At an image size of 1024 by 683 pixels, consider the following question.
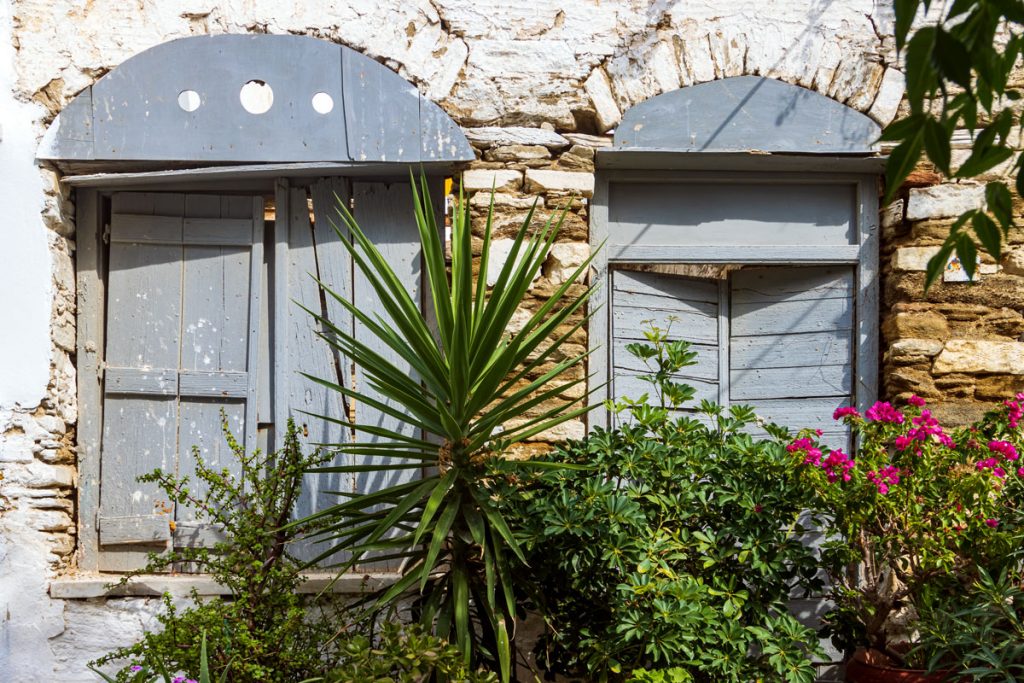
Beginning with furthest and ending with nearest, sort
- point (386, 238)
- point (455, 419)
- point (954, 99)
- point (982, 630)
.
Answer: point (386, 238), point (455, 419), point (982, 630), point (954, 99)

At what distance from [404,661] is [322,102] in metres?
2.09

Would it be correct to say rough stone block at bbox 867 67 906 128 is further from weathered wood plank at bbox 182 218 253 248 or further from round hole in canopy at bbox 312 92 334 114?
weathered wood plank at bbox 182 218 253 248

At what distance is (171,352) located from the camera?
3.61 metres

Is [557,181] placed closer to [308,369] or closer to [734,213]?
[734,213]

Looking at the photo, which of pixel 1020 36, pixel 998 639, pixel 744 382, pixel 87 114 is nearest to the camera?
pixel 1020 36

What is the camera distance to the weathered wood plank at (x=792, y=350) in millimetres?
3773

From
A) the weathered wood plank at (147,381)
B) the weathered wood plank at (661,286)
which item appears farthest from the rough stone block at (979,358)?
the weathered wood plank at (147,381)

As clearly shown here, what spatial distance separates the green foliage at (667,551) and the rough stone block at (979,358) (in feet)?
3.14

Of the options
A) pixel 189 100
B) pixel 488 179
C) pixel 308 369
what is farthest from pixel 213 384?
pixel 488 179

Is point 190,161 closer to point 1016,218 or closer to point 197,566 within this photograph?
point 197,566

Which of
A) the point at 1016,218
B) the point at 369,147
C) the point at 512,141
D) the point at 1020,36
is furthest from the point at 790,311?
the point at 1020,36

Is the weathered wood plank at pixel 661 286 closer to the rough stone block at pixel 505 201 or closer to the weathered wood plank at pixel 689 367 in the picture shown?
the weathered wood plank at pixel 689 367

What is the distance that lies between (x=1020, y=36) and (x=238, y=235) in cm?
294

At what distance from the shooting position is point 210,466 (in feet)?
11.7
